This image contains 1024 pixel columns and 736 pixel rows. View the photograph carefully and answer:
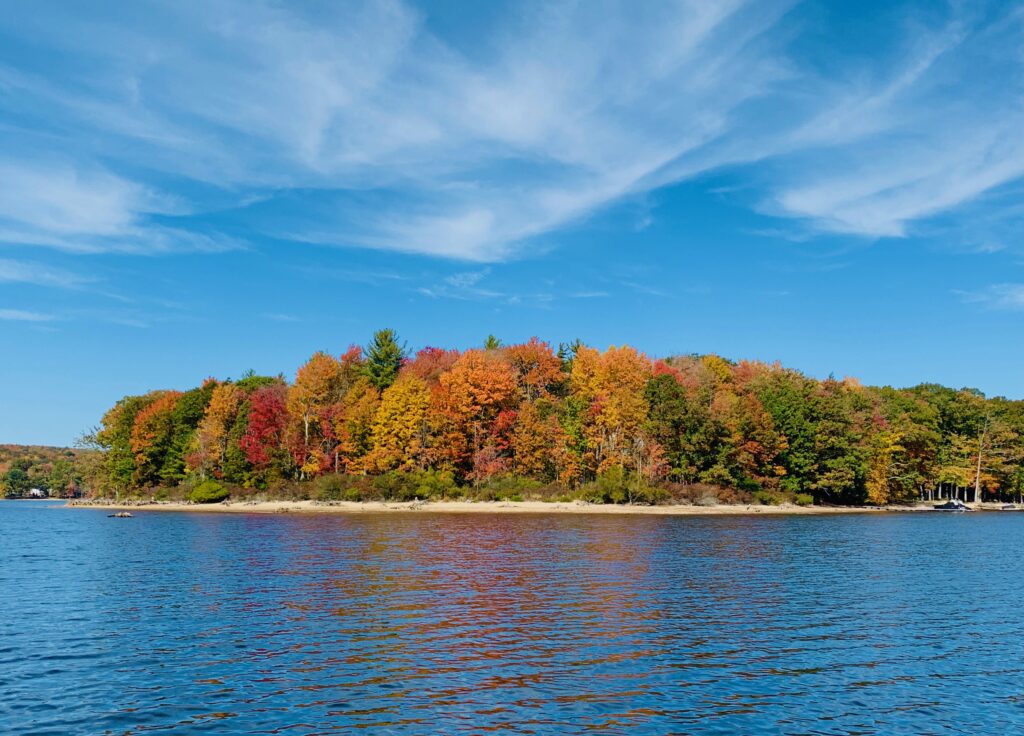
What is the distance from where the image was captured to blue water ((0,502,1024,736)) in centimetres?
1498

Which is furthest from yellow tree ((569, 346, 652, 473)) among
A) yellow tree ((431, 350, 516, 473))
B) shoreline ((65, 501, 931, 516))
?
yellow tree ((431, 350, 516, 473))

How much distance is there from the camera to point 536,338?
126938mm

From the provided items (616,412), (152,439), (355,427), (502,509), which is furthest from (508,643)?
(152,439)

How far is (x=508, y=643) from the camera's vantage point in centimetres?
2088

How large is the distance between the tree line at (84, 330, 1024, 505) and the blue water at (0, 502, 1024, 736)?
5171 cm

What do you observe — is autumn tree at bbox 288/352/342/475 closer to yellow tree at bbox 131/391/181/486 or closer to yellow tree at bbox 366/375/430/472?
yellow tree at bbox 366/375/430/472

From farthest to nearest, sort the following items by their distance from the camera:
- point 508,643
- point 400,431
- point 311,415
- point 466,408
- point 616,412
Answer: point 311,415 < point 400,431 < point 466,408 < point 616,412 < point 508,643

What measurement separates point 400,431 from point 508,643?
79734 mm

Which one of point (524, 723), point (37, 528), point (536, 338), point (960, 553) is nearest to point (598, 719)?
point (524, 723)

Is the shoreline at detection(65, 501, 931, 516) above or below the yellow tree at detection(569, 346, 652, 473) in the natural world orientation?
below

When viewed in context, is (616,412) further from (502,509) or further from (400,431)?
(400,431)

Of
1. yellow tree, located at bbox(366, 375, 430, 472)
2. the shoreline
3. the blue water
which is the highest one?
yellow tree, located at bbox(366, 375, 430, 472)

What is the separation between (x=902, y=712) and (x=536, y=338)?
112207mm

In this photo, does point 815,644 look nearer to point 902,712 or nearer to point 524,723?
point 902,712
